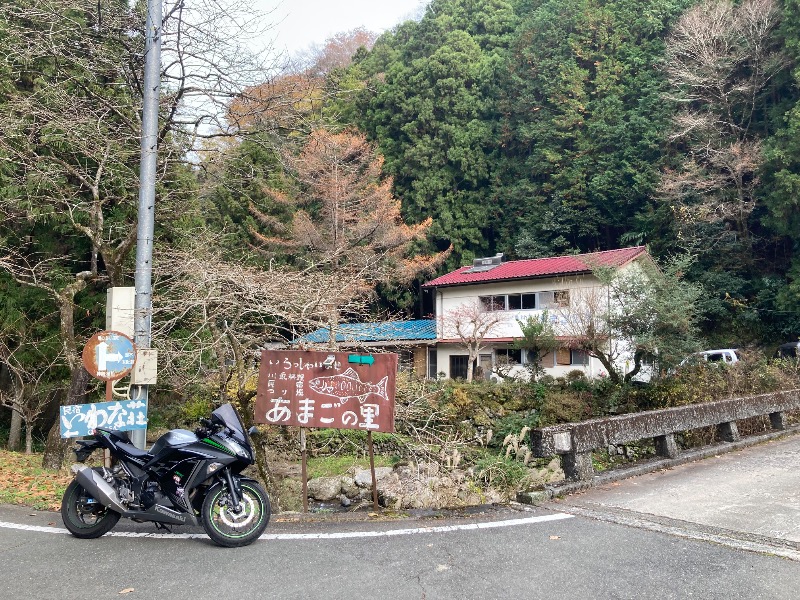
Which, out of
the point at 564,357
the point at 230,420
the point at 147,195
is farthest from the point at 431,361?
the point at 230,420

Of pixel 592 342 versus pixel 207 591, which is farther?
pixel 592 342

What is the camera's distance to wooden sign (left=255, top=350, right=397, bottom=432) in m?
5.83

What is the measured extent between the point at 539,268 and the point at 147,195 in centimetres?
1898

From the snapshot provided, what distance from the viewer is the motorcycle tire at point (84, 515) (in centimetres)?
478

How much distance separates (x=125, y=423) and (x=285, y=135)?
553 cm

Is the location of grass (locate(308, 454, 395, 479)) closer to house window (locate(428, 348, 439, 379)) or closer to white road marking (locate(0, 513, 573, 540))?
white road marking (locate(0, 513, 573, 540))

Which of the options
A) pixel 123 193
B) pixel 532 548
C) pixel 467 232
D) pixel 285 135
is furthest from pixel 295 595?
pixel 467 232

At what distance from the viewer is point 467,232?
1214 inches

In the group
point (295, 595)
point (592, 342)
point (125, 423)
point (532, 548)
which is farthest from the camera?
Answer: point (592, 342)

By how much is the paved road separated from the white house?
14.0 meters

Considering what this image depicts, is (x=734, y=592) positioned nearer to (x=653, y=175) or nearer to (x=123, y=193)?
(x=123, y=193)

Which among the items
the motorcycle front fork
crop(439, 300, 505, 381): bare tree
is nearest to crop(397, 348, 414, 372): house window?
crop(439, 300, 505, 381): bare tree

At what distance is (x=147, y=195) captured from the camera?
659 centimetres

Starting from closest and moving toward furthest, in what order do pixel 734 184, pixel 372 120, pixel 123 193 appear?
pixel 123 193 < pixel 734 184 < pixel 372 120
